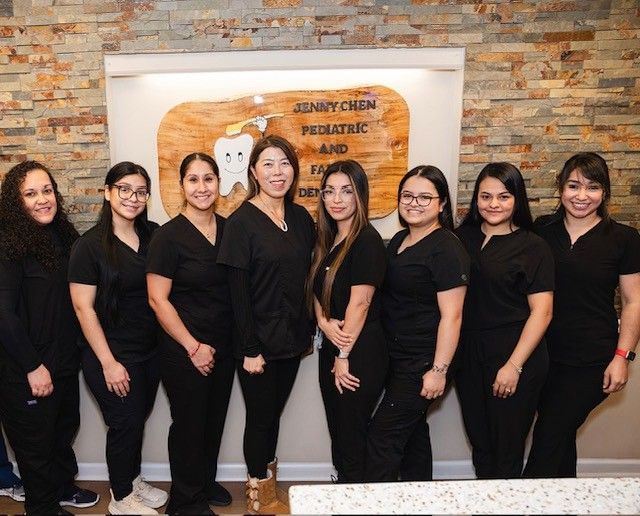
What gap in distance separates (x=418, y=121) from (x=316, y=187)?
590mm

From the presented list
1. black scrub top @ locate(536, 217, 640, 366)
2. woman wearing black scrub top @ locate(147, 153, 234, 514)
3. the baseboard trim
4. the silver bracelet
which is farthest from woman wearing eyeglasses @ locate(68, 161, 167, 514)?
black scrub top @ locate(536, 217, 640, 366)

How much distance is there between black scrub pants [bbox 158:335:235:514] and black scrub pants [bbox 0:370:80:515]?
0.48 m

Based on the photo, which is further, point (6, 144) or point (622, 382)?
point (6, 144)

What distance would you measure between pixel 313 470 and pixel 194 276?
1287mm

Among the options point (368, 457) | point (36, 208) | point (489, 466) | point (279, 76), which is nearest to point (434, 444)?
point (489, 466)

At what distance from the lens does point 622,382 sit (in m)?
2.08

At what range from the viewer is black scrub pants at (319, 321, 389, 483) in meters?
2.07

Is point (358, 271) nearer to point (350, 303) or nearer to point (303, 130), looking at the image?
point (350, 303)

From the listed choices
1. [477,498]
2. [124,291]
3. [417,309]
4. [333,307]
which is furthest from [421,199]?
[124,291]

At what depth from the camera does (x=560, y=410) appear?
2.16 meters

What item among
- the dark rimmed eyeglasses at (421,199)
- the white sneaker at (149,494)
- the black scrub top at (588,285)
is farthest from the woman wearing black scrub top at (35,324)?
the black scrub top at (588,285)

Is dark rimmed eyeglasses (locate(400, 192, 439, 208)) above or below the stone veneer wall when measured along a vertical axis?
below

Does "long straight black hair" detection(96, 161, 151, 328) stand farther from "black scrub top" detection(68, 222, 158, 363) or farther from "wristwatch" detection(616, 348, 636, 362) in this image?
"wristwatch" detection(616, 348, 636, 362)

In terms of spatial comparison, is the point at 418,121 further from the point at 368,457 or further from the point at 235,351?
the point at 368,457
